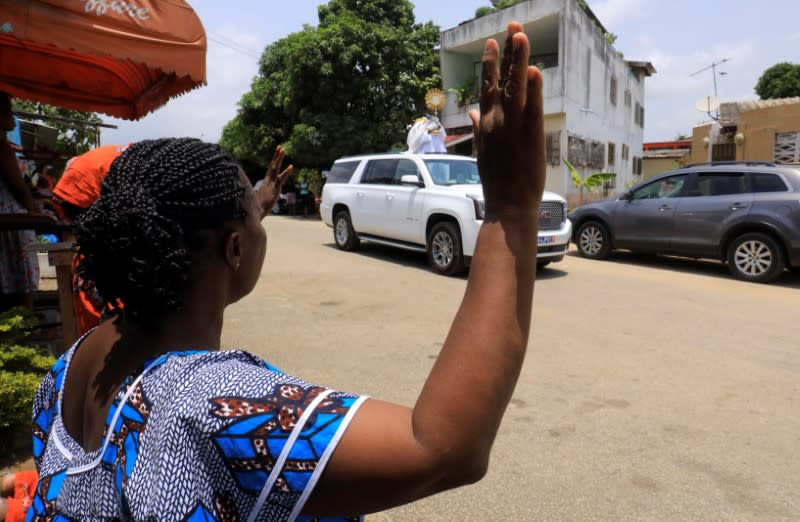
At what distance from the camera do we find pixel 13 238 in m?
3.88

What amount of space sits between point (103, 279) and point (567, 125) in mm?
17261

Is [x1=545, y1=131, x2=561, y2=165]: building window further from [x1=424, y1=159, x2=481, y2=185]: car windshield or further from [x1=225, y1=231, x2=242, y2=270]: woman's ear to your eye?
[x1=225, y1=231, x2=242, y2=270]: woman's ear

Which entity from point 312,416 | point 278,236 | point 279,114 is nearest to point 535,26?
point 279,114

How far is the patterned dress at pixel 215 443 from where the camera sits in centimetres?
78

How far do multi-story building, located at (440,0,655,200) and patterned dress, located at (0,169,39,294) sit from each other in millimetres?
12837

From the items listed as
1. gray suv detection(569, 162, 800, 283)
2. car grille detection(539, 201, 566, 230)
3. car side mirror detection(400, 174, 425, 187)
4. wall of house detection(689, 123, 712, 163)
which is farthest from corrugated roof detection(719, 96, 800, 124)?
car side mirror detection(400, 174, 425, 187)

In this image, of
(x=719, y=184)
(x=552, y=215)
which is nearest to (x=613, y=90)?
(x=719, y=184)

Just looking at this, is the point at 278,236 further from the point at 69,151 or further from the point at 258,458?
the point at 258,458

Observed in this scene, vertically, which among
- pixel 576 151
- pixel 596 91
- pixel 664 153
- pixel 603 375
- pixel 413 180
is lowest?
pixel 603 375

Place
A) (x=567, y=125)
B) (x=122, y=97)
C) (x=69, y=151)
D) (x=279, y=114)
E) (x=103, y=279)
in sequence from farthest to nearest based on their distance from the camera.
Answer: (x=279, y=114), (x=567, y=125), (x=69, y=151), (x=122, y=97), (x=103, y=279)

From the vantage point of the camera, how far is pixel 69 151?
746 cm

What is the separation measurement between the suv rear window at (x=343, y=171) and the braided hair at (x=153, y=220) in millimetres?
9471

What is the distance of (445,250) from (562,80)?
10594mm

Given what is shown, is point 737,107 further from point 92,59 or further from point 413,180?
point 92,59
